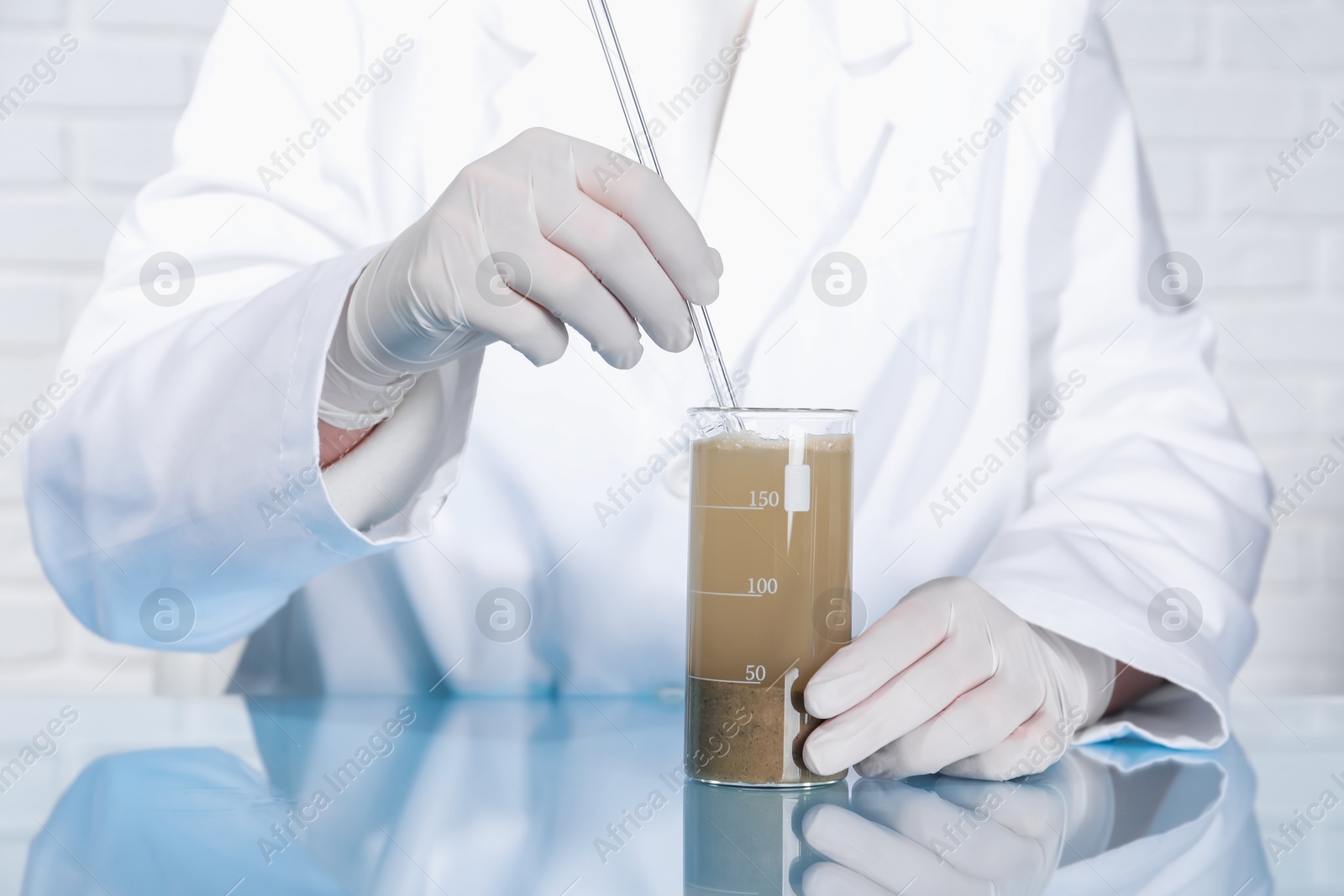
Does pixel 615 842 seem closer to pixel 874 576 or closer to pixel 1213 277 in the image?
pixel 874 576

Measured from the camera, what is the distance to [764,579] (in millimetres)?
721

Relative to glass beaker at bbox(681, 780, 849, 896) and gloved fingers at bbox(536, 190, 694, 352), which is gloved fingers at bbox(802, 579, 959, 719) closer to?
glass beaker at bbox(681, 780, 849, 896)

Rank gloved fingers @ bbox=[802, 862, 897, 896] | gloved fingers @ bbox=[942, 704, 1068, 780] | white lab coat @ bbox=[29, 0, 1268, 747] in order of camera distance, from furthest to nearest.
→ white lab coat @ bbox=[29, 0, 1268, 747]
gloved fingers @ bbox=[942, 704, 1068, 780]
gloved fingers @ bbox=[802, 862, 897, 896]

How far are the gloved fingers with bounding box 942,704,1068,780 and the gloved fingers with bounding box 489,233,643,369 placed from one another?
407 millimetres

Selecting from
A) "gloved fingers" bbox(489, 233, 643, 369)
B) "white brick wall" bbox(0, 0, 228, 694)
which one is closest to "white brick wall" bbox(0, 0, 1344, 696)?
"white brick wall" bbox(0, 0, 228, 694)

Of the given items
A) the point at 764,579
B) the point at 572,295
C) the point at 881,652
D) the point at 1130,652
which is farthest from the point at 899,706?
the point at 572,295

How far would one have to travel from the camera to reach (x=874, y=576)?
127 cm

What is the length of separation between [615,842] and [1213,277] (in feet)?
5.06

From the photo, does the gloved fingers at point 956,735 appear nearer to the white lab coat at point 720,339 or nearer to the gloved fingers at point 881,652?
the gloved fingers at point 881,652

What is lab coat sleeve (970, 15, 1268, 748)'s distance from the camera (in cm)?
98

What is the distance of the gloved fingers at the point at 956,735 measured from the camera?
80 cm

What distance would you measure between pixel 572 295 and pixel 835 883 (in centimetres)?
43

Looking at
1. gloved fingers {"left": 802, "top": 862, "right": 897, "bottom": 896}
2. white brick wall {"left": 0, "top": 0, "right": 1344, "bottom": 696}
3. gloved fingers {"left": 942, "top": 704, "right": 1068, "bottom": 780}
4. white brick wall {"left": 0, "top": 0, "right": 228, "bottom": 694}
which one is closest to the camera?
gloved fingers {"left": 802, "top": 862, "right": 897, "bottom": 896}

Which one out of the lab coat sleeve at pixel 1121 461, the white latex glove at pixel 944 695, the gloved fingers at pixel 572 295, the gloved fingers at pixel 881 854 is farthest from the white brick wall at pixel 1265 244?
the gloved fingers at pixel 881 854
